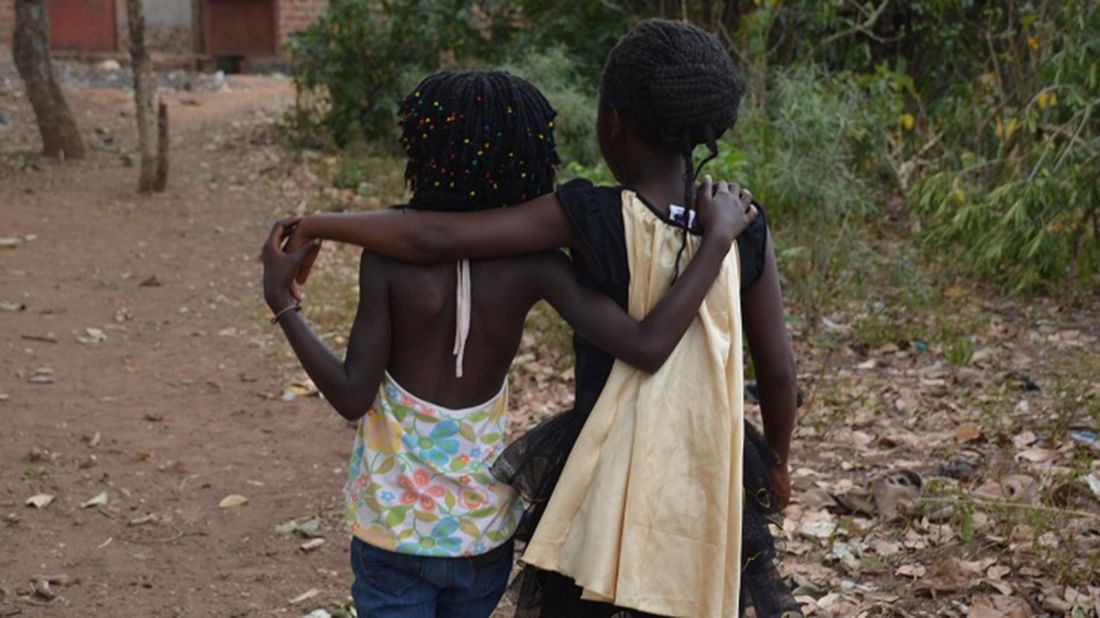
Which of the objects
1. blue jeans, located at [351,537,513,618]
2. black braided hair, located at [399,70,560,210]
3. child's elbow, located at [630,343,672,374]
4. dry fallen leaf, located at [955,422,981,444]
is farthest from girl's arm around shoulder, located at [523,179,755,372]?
dry fallen leaf, located at [955,422,981,444]

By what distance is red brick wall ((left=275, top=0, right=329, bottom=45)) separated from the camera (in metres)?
14.9

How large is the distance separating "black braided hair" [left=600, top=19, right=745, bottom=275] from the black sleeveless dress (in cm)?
12

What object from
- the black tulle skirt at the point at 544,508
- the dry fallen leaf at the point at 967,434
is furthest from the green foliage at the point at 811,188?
the black tulle skirt at the point at 544,508

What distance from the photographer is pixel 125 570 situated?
12.8 ft

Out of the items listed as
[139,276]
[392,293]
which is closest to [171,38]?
[139,276]

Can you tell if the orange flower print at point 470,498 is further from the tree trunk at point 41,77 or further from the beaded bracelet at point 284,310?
the tree trunk at point 41,77

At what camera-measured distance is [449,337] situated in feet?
7.59

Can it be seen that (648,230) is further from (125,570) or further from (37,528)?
(37,528)

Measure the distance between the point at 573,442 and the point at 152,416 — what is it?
3273 mm

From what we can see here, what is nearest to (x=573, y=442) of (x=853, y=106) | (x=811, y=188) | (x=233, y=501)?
(x=233, y=501)

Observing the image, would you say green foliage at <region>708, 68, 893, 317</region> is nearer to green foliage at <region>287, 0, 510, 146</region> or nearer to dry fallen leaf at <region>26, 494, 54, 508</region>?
dry fallen leaf at <region>26, 494, 54, 508</region>

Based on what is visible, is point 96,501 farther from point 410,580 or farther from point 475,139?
point 475,139

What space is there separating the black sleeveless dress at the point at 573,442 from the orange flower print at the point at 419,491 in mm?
118

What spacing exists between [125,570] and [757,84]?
525 cm
